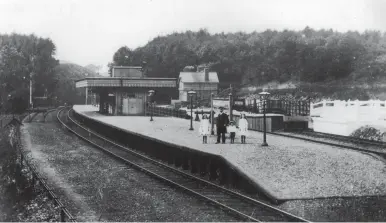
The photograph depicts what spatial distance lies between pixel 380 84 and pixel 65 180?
4349 centimetres

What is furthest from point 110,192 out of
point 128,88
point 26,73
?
point 26,73

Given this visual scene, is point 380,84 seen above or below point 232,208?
above

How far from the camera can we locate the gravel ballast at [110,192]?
9.46 m

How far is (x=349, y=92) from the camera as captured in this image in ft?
166

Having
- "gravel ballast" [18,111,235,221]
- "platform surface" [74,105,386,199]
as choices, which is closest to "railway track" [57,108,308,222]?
"gravel ballast" [18,111,235,221]

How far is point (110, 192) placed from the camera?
11.8m

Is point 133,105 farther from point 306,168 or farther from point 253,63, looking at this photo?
point 253,63

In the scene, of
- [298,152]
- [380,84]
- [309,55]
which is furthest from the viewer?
[309,55]

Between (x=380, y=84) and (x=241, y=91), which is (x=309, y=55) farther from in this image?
(x=380, y=84)

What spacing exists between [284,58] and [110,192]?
65.2m

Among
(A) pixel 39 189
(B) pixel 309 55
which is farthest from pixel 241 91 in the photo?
(A) pixel 39 189

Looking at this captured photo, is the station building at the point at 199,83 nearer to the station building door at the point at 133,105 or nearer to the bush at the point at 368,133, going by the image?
the station building door at the point at 133,105

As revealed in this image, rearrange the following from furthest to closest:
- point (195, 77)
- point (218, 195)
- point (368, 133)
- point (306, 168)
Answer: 1. point (195, 77)
2. point (368, 133)
3. point (306, 168)
4. point (218, 195)

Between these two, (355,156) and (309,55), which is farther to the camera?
(309,55)
